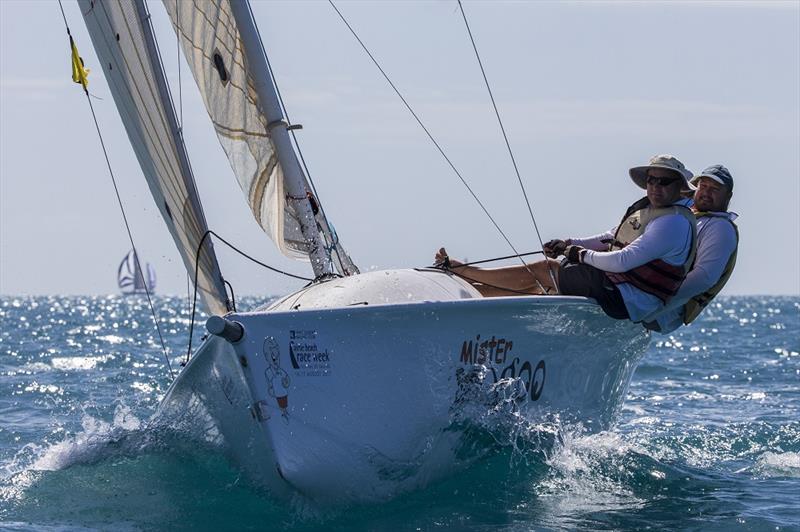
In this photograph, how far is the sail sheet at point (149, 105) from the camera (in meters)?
7.56

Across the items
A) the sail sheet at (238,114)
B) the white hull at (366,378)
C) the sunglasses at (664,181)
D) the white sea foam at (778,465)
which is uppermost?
the sail sheet at (238,114)

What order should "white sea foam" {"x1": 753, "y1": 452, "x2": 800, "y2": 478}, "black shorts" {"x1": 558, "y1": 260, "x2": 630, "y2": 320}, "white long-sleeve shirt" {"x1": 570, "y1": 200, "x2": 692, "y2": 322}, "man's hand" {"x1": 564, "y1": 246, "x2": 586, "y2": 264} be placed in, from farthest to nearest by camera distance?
"white sea foam" {"x1": 753, "y1": 452, "x2": 800, "y2": 478}
"man's hand" {"x1": 564, "y1": 246, "x2": 586, "y2": 264}
"black shorts" {"x1": 558, "y1": 260, "x2": 630, "y2": 320}
"white long-sleeve shirt" {"x1": 570, "y1": 200, "x2": 692, "y2": 322}

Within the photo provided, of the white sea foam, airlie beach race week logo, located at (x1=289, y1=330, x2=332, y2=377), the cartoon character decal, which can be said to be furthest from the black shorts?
the white sea foam

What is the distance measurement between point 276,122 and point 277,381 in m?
2.30

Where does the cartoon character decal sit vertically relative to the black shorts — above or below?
below

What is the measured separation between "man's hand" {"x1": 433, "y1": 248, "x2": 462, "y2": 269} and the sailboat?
28 centimetres

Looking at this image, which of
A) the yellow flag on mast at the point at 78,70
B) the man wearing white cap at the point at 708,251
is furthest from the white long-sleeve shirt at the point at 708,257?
the yellow flag on mast at the point at 78,70

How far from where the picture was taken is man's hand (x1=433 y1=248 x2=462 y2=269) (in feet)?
26.3

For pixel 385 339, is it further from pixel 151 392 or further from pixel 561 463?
pixel 151 392

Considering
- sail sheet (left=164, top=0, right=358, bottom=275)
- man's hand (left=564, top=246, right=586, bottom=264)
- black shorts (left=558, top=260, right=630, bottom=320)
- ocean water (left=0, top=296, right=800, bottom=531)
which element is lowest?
ocean water (left=0, top=296, right=800, bottom=531)

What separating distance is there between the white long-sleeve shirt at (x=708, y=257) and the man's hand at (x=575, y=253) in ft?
1.64

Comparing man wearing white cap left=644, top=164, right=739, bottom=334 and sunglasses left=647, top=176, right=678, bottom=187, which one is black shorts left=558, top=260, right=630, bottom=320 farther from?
sunglasses left=647, top=176, right=678, bottom=187

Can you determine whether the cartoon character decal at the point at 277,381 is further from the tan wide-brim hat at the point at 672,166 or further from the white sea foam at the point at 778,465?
the white sea foam at the point at 778,465

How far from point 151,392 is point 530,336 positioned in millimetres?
7477
